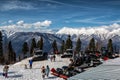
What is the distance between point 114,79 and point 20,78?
125 ft

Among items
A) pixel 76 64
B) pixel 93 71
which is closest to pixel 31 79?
pixel 76 64

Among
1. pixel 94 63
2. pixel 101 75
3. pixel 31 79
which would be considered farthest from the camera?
pixel 94 63

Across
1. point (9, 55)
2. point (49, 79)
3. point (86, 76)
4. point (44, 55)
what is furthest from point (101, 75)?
point (9, 55)

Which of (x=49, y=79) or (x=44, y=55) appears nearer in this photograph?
(x=49, y=79)

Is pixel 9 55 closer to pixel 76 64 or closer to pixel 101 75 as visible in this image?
pixel 76 64

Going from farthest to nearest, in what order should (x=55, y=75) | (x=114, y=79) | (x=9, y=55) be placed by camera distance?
1. (x=9, y=55)
2. (x=55, y=75)
3. (x=114, y=79)

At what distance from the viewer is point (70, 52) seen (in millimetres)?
90688

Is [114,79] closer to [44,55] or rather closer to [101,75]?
[101,75]

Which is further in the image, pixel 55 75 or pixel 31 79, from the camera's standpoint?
pixel 55 75

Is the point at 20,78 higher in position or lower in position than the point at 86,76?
lower

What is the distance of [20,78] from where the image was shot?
5284 centimetres

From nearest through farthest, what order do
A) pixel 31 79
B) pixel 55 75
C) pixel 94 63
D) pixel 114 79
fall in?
1. pixel 114 79
2. pixel 31 79
3. pixel 55 75
4. pixel 94 63

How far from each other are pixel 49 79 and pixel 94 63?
15.0 m

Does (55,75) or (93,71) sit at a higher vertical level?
(93,71)
